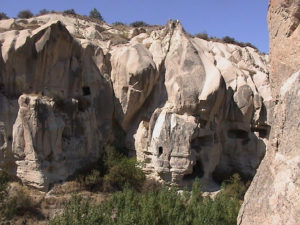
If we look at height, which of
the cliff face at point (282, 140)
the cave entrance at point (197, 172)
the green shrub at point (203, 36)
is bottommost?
the cave entrance at point (197, 172)

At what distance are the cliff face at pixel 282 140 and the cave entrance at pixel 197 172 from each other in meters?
10.4

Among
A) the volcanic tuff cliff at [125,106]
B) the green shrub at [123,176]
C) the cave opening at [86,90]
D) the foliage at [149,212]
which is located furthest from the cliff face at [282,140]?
the cave opening at [86,90]

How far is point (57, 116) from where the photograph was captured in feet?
38.1

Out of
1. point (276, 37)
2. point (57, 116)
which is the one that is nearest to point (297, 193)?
point (276, 37)

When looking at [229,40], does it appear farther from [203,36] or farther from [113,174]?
[113,174]

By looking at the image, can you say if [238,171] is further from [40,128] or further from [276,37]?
[276,37]

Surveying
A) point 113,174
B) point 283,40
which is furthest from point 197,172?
point 283,40

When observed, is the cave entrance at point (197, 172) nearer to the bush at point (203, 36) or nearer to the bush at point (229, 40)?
the bush at point (203, 36)

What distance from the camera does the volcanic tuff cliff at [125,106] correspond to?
11148 millimetres

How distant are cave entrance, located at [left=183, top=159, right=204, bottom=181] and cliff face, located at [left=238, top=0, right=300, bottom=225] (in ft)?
34.2

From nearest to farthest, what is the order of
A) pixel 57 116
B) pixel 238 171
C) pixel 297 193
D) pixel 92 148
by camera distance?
pixel 297 193, pixel 57 116, pixel 92 148, pixel 238 171

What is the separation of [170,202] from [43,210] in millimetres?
4186

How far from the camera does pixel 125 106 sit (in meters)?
13.6

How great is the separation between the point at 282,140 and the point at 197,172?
11172mm
